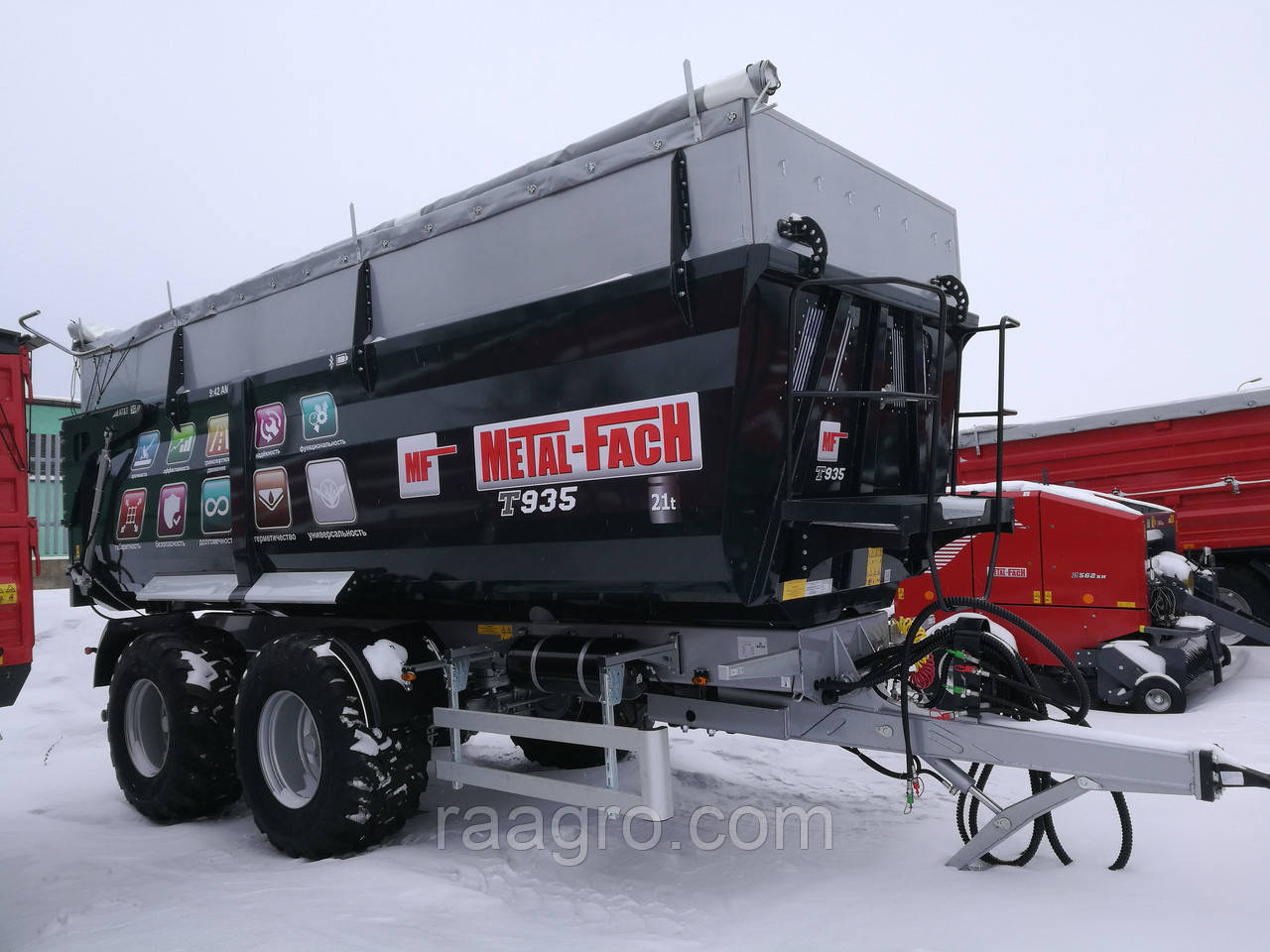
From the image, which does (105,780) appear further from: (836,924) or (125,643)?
(836,924)

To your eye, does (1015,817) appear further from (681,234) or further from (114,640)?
(114,640)

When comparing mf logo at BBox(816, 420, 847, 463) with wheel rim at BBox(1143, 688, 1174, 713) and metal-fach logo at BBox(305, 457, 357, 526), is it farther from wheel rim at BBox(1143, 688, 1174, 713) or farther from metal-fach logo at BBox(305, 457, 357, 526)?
wheel rim at BBox(1143, 688, 1174, 713)

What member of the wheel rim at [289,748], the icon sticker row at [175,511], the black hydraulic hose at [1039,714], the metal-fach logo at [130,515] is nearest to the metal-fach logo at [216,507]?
the icon sticker row at [175,511]

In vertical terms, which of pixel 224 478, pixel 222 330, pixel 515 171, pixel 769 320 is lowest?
pixel 224 478

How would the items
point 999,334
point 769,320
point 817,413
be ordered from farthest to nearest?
point 999,334 < point 817,413 < point 769,320

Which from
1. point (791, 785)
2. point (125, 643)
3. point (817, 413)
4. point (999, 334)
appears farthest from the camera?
point (125, 643)

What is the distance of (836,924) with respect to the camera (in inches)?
136

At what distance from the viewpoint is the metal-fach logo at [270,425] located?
5.11 metres

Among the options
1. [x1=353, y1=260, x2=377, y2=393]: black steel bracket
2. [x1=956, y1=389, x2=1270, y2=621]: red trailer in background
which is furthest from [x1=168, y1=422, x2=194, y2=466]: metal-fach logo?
[x1=956, y1=389, x2=1270, y2=621]: red trailer in background

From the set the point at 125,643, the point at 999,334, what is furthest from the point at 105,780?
the point at 999,334

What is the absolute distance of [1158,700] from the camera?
6.87m

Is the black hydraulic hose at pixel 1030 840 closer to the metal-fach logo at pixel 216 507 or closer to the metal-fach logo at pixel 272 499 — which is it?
the metal-fach logo at pixel 272 499

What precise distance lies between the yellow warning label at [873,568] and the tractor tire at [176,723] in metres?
3.70

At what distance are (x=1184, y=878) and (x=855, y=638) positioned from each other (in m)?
1.49
